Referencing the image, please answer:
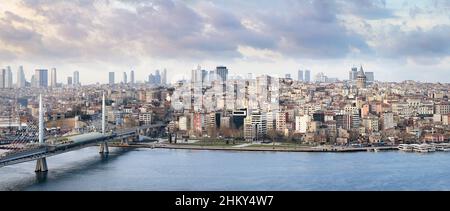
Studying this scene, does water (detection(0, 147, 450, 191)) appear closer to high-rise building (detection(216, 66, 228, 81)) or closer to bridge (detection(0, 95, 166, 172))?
bridge (detection(0, 95, 166, 172))

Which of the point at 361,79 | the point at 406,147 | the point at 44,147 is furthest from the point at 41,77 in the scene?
the point at 361,79

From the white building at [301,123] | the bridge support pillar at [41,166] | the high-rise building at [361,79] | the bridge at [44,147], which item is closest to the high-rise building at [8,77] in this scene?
the bridge at [44,147]

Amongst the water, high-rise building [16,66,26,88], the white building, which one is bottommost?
the water

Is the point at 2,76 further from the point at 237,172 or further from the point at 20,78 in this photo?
the point at 237,172

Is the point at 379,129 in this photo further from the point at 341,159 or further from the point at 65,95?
the point at 65,95

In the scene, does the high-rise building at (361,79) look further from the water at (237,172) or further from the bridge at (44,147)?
the water at (237,172)

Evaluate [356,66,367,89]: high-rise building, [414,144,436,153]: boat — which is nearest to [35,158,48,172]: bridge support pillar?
[414,144,436,153]: boat

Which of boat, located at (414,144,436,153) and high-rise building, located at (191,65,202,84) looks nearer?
boat, located at (414,144,436,153)
